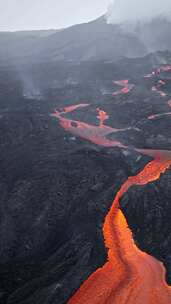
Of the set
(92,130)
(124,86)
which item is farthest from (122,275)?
(124,86)

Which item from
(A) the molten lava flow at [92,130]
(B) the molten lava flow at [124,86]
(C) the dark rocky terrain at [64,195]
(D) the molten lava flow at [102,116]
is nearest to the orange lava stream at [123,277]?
(C) the dark rocky terrain at [64,195]

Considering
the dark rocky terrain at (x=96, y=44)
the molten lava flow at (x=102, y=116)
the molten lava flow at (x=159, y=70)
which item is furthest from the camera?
the dark rocky terrain at (x=96, y=44)

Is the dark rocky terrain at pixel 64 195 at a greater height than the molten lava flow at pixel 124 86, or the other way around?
the dark rocky terrain at pixel 64 195

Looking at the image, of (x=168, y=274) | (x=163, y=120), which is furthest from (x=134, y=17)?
(x=168, y=274)

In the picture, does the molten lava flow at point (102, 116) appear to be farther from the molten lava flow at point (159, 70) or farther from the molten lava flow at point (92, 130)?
the molten lava flow at point (159, 70)

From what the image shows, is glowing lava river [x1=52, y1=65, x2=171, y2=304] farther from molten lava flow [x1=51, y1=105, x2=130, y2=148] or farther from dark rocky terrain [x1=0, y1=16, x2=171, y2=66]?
dark rocky terrain [x1=0, y1=16, x2=171, y2=66]

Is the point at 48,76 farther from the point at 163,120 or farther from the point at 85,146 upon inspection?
the point at 85,146

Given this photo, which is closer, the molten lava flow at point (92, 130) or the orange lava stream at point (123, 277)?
the orange lava stream at point (123, 277)

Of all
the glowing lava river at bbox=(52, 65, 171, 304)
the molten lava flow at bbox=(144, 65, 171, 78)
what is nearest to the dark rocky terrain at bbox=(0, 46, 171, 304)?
the glowing lava river at bbox=(52, 65, 171, 304)
